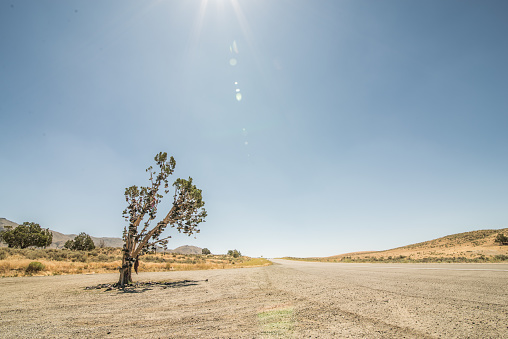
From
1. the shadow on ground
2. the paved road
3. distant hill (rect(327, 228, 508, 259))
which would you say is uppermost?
the paved road

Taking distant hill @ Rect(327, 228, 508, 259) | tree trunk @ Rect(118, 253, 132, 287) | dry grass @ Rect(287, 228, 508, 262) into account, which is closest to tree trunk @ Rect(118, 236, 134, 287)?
tree trunk @ Rect(118, 253, 132, 287)

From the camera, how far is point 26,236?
198 ft

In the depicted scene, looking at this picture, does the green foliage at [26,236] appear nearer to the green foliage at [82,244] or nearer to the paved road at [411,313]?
the green foliage at [82,244]

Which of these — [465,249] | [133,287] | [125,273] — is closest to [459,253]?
[465,249]

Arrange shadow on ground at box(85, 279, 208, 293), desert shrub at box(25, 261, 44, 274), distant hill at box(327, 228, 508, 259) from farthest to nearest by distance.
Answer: distant hill at box(327, 228, 508, 259), desert shrub at box(25, 261, 44, 274), shadow on ground at box(85, 279, 208, 293)

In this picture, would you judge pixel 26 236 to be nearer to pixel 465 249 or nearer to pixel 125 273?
pixel 125 273

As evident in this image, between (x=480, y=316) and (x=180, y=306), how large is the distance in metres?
7.20

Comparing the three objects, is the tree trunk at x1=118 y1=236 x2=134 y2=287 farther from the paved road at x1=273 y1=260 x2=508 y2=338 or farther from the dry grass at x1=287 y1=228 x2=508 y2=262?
the dry grass at x1=287 y1=228 x2=508 y2=262

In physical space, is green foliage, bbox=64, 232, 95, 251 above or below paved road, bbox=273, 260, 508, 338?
below

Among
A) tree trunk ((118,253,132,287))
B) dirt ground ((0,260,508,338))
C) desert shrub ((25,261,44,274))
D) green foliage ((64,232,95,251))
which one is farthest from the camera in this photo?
green foliage ((64,232,95,251))

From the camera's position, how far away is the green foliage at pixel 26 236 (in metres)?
59.6

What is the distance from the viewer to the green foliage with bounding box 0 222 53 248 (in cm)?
5956

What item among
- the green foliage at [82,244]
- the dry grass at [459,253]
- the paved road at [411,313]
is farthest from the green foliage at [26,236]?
the paved road at [411,313]

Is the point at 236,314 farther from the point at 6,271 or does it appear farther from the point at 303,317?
the point at 6,271
